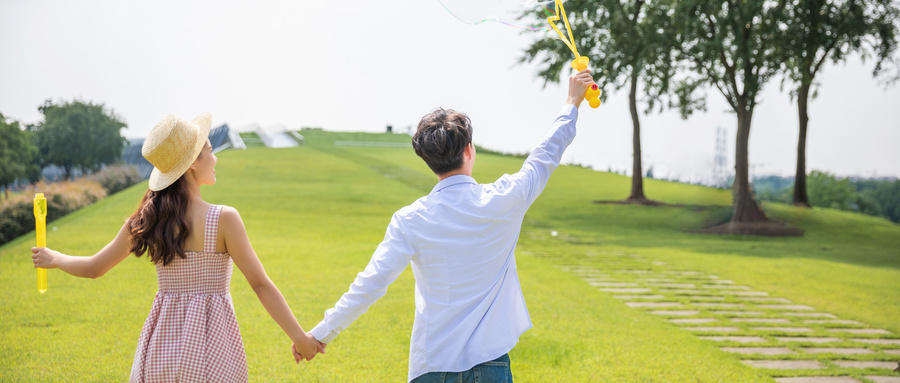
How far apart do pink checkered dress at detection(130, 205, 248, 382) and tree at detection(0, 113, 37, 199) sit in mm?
19383

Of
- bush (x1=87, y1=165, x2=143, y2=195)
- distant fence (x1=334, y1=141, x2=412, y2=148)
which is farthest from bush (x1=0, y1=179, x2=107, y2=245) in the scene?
distant fence (x1=334, y1=141, x2=412, y2=148)

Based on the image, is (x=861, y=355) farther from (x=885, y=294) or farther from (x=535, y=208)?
(x=535, y=208)

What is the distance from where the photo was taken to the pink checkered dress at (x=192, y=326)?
273 centimetres

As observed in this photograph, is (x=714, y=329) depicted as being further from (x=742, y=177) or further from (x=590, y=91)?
(x=742, y=177)

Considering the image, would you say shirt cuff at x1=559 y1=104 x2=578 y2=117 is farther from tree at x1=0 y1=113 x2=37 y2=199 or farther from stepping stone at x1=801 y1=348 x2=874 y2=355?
tree at x1=0 y1=113 x2=37 y2=199

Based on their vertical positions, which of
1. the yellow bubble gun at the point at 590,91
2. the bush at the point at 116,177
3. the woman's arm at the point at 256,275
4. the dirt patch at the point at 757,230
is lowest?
the dirt patch at the point at 757,230

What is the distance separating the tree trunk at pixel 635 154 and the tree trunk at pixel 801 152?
18.4 feet

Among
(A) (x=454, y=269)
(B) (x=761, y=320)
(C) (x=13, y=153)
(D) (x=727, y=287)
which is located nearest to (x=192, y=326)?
(A) (x=454, y=269)

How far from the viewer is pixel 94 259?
116 inches

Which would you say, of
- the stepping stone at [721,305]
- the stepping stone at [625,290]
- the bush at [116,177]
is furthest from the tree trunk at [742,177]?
the bush at [116,177]

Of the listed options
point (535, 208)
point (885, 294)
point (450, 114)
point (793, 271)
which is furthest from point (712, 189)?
point (450, 114)

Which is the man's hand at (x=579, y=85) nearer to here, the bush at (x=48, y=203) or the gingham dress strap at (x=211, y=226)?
the gingham dress strap at (x=211, y=226)

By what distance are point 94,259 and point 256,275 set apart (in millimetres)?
730

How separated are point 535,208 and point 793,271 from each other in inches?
505
